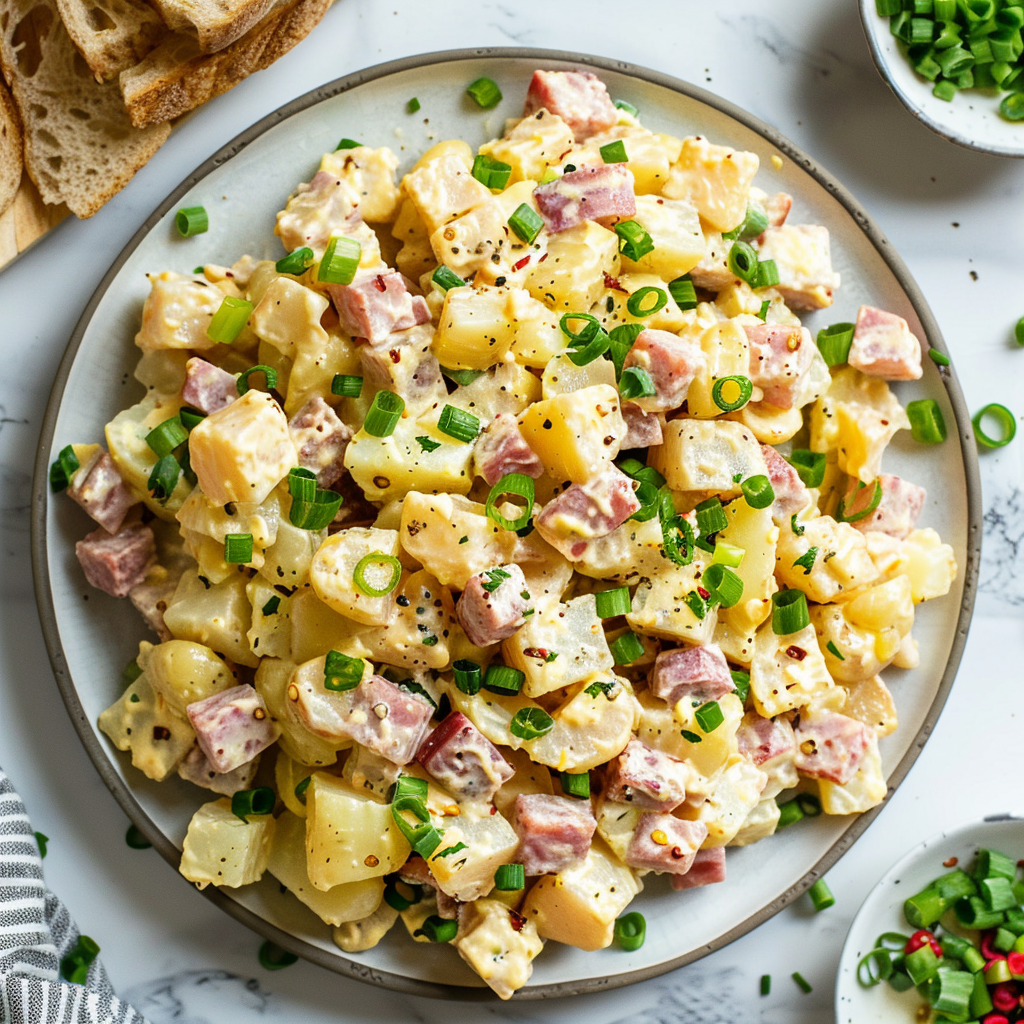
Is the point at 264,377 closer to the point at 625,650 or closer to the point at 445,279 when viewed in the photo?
the point at 445,279

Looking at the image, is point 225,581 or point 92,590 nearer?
point 225,581

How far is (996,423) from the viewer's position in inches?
115

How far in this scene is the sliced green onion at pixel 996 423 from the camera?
2.88 m

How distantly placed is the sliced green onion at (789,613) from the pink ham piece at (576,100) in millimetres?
1287

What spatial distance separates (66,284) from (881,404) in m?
2.24

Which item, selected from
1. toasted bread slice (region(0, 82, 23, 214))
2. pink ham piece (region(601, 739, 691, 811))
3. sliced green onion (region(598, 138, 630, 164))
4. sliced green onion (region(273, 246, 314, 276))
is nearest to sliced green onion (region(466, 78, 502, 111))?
sliced green onion (region(598, 138, 630, 164))

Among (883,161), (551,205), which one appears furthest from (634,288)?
(883,161)

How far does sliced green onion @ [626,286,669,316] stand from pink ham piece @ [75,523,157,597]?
1.33 metres

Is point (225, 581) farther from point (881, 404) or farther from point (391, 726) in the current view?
point (881, 404)

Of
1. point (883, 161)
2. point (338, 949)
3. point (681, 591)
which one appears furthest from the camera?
point (883, 161)

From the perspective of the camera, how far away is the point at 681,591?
2.33 meters

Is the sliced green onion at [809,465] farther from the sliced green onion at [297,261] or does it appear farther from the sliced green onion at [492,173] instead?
the sliced green onion at [297,261]

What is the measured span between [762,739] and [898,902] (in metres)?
0.68

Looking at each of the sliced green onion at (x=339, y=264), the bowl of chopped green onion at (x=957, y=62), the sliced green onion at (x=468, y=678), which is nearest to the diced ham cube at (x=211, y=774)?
the sliced green onion at (x=468, y=678)
